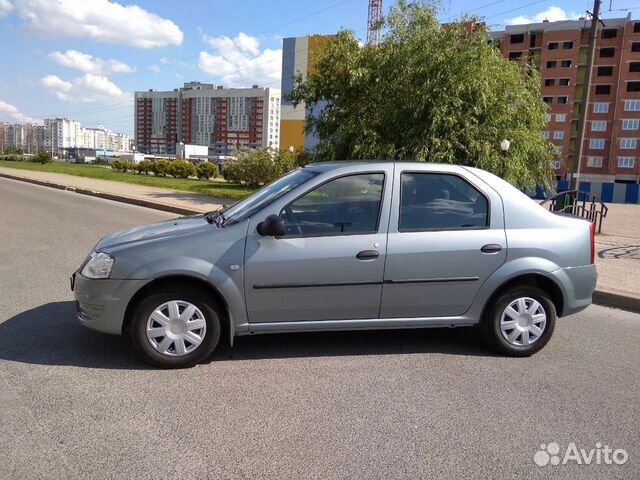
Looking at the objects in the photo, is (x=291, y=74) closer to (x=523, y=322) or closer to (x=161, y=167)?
(x=161, y=167)

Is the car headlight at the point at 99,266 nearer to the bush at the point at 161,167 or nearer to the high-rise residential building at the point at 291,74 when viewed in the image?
the bush at the point at 161,167

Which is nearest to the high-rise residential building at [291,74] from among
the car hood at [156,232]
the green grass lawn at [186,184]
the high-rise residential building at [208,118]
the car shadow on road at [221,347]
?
the high-rise residential building at [208,118]

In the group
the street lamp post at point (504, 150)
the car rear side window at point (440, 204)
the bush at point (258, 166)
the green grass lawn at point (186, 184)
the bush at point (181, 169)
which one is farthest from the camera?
the bush at point (181, 169)

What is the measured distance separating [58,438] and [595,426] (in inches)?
129

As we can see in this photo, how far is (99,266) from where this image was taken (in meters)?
4.03

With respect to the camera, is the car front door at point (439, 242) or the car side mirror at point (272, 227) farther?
the car front door at point (439, 242)

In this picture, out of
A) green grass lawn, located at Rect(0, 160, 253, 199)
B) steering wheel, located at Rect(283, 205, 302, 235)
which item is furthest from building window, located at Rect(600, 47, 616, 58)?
steering wheel, located at Rect(283, 205, 302, 235)

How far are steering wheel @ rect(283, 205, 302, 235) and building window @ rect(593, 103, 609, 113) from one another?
282 ft

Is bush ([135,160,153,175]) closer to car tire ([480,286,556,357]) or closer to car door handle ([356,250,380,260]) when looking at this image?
car door handle ([356,250,380,260])

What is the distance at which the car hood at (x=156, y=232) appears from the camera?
416 centimetres

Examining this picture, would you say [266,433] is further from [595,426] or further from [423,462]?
[595,426]

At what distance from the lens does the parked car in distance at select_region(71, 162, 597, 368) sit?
3998 mm

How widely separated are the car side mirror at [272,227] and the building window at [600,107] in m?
86.3

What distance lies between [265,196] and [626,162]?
279 feet
